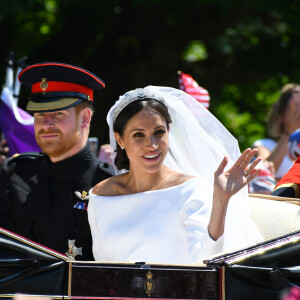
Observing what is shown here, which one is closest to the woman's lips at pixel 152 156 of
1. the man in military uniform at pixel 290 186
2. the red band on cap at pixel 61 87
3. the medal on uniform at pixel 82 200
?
the medal on uniform at pixel 82 200

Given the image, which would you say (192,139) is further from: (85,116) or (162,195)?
(85,116)

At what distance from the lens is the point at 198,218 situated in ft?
11.3

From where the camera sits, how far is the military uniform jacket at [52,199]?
4.05m

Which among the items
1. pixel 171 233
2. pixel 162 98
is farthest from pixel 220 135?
pixel 171 233

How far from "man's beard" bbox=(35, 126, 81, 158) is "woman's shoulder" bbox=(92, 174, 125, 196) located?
1.18 feet

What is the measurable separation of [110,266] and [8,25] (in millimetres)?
7679

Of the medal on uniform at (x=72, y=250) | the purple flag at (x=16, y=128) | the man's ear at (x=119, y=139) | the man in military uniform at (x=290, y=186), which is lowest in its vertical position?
the medal on uniform at (x=72, y=250)

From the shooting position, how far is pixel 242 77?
35.8 ft

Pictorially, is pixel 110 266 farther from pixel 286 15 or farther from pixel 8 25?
pixel 8 25

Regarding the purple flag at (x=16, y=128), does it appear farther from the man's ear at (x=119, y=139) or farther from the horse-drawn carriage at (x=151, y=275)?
the horse-drawn carriage at (x=151, y=275)

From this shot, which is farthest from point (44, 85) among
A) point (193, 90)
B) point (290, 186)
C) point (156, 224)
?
point (193, 90)

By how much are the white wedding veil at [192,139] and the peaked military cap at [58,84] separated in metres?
0.35

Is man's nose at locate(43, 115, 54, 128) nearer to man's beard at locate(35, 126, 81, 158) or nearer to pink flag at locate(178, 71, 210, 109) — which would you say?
man's beard at locate(35, 126, 81, 158)

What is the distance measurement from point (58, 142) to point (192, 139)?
70 cm
